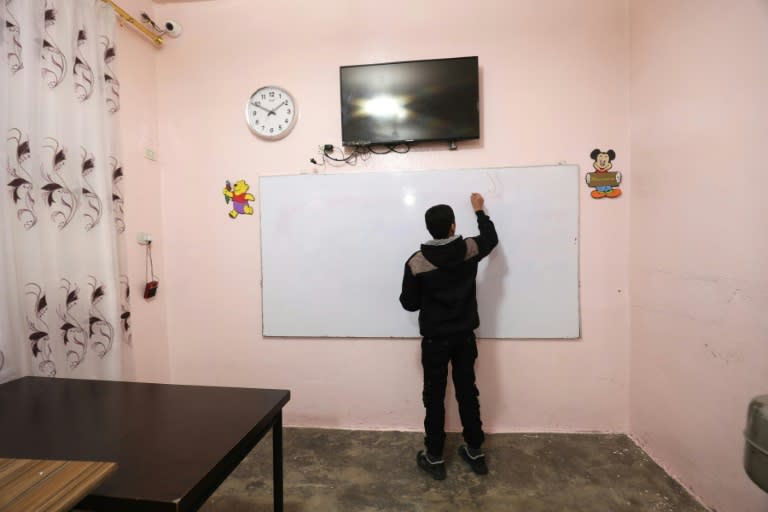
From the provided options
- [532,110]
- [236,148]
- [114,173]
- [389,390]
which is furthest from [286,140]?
[389,390]

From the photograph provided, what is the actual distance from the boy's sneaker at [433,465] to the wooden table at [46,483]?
156 centimetres

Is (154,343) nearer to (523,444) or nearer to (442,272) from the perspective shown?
(442,272)

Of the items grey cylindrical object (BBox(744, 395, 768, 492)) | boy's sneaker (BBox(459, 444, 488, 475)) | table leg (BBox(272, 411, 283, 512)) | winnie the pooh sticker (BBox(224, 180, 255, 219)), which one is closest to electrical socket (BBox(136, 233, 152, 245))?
winnie the pooh sticker (BBox(224, 180, 255, 219))

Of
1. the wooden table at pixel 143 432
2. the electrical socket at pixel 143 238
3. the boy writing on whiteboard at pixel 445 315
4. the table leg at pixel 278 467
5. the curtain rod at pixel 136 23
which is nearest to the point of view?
the wooden table at pixel 143 432

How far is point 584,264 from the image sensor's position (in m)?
2.13

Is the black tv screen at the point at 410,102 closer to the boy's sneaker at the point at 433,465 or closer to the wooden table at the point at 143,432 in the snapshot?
the wooden table at the point at 143,432

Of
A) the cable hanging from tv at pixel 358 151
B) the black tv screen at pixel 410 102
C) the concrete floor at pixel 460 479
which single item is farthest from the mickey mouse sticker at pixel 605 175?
the concrete floor at pixel 460 479

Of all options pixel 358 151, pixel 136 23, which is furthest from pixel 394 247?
pixel 136 23

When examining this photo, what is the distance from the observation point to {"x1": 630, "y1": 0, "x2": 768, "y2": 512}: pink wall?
137 cm

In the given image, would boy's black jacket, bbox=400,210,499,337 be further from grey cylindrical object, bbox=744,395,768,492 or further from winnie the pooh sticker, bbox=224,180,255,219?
winnie the pooh sticker, bbox=224,180,255,219

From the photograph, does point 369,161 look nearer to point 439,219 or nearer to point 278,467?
point 439,219

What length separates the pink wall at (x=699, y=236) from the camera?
1.37 meters

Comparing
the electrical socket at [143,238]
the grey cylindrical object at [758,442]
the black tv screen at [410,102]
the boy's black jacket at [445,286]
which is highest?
the black tv screen at [410,102]

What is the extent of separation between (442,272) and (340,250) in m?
0.78
